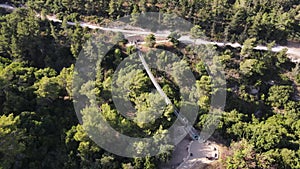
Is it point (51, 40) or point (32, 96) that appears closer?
point (32, 96)

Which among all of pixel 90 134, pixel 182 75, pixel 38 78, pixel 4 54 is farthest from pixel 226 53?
pixel 4 54

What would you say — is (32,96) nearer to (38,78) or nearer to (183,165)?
(38,78)

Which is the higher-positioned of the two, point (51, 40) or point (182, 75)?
point (51, 40)

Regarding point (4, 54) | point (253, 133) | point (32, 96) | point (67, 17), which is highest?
point (67, 17)

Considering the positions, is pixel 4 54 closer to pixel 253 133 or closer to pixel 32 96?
pixel 32 96

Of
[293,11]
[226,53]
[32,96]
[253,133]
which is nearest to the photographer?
[253,133]

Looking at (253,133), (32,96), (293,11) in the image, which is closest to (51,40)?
(32,96)

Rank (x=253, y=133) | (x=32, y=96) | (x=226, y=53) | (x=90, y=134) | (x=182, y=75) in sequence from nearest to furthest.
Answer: (x=90, y=134)
(x=253, y=133)
(x=32, y=96)
(x=182, y=75)
(x=226, y=53)
